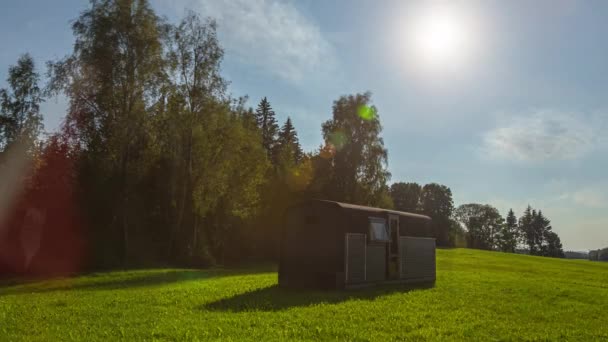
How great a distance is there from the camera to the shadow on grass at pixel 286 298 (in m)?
14.8

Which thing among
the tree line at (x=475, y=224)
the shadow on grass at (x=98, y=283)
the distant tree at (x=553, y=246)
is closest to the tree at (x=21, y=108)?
→ the shadow on grass at (x=98, y=283)

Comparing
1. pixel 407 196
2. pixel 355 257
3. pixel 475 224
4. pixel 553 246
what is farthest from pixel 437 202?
pixel 355 257

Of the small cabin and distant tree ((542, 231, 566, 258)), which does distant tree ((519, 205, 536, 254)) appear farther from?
the small cabin

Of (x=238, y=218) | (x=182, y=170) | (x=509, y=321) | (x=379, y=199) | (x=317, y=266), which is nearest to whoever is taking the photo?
(x=509, y=321)

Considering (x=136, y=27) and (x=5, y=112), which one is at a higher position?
(x=136, y=27)

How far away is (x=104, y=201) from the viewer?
34594 millimetres

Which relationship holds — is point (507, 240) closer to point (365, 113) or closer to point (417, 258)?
point (365, 113)

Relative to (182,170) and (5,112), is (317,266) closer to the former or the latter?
(182,170)

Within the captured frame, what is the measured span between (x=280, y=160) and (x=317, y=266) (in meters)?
35.9

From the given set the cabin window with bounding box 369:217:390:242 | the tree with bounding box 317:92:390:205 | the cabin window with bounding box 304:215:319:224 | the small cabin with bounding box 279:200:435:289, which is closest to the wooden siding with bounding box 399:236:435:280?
the small cabin with bounding box 279:200:435:289

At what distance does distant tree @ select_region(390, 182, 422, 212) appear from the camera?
11250 cm

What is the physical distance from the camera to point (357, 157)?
53219mm

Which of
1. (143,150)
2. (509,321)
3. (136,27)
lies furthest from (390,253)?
(136,27)

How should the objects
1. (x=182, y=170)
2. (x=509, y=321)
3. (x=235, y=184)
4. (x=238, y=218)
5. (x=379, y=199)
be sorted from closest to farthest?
1. (x=509, y=321)
2. (x=182, y=170)
3. (x=235, y=184)
4. (x=238, y=218)
5. (x=379, y=199)
